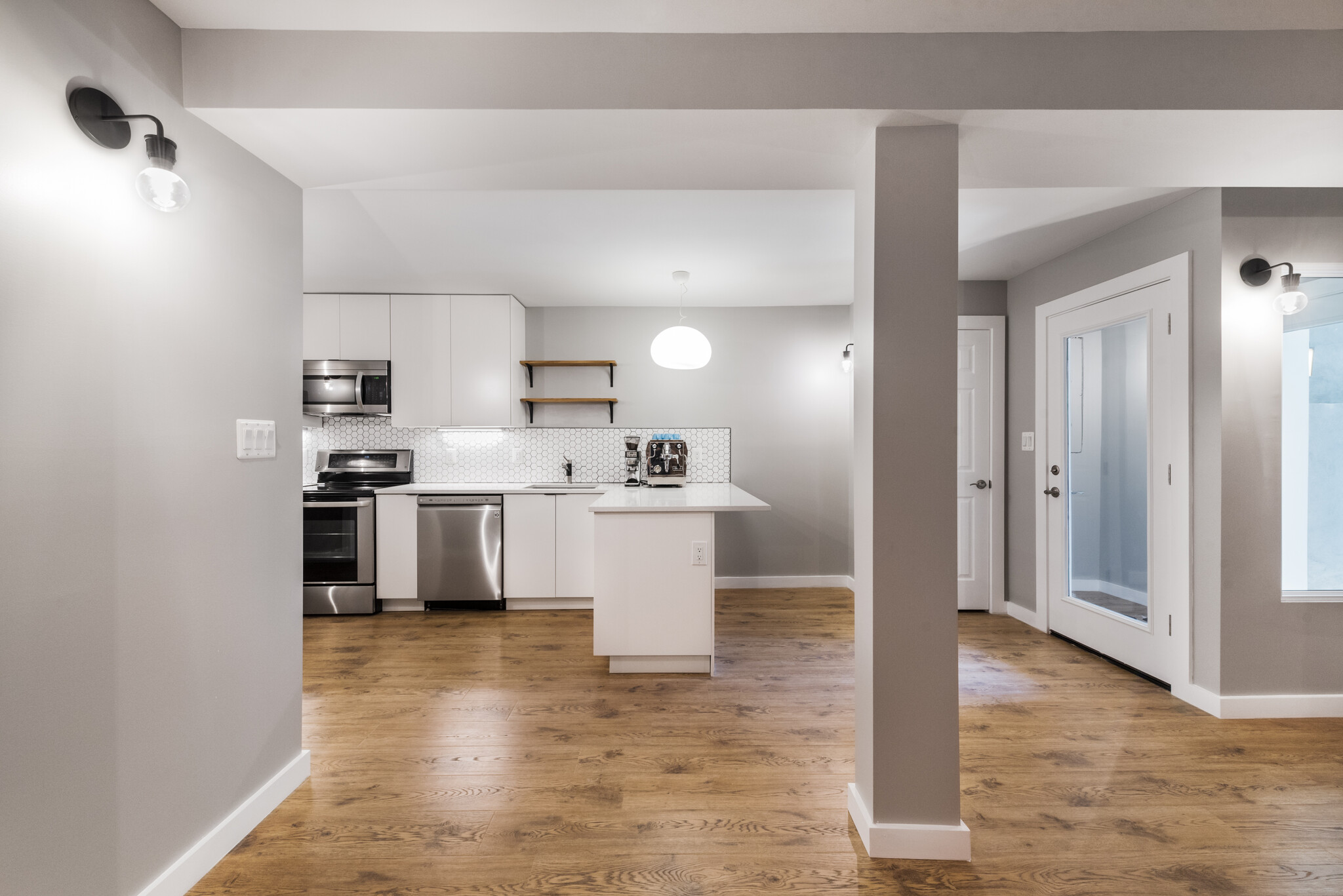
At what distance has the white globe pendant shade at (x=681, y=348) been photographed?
3332 millimetres

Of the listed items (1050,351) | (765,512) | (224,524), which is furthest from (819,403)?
(224,524)

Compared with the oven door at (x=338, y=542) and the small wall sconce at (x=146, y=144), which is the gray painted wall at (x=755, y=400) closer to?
the oven door at (x=338, y=542)

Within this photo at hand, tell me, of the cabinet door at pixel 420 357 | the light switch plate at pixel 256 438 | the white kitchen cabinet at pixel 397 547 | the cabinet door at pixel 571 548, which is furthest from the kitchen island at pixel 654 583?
the cabinet door at pixel 420 357

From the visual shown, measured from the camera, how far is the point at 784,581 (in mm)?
4949

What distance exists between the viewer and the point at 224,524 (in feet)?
5.80

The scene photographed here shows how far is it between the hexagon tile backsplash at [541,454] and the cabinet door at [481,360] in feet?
1.30

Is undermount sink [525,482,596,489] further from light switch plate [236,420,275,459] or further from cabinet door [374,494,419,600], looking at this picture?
light switch plate [236,420,275,459]

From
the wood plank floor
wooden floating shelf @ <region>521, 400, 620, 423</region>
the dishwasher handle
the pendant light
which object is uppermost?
the pendant light

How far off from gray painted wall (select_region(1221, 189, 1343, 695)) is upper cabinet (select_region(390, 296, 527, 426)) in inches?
167

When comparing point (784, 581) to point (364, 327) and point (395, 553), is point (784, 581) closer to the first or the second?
point (395, 553)

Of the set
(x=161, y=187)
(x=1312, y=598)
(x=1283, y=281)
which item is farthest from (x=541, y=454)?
(x=1312, y=598)

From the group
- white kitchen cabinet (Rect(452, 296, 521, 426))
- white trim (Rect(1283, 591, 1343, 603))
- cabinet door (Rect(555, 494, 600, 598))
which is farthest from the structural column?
white kitchen cabinet (Rect(452, 296, 521, 426))

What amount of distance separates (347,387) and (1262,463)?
213 inches

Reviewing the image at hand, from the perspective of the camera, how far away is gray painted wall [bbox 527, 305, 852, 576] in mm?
4934
